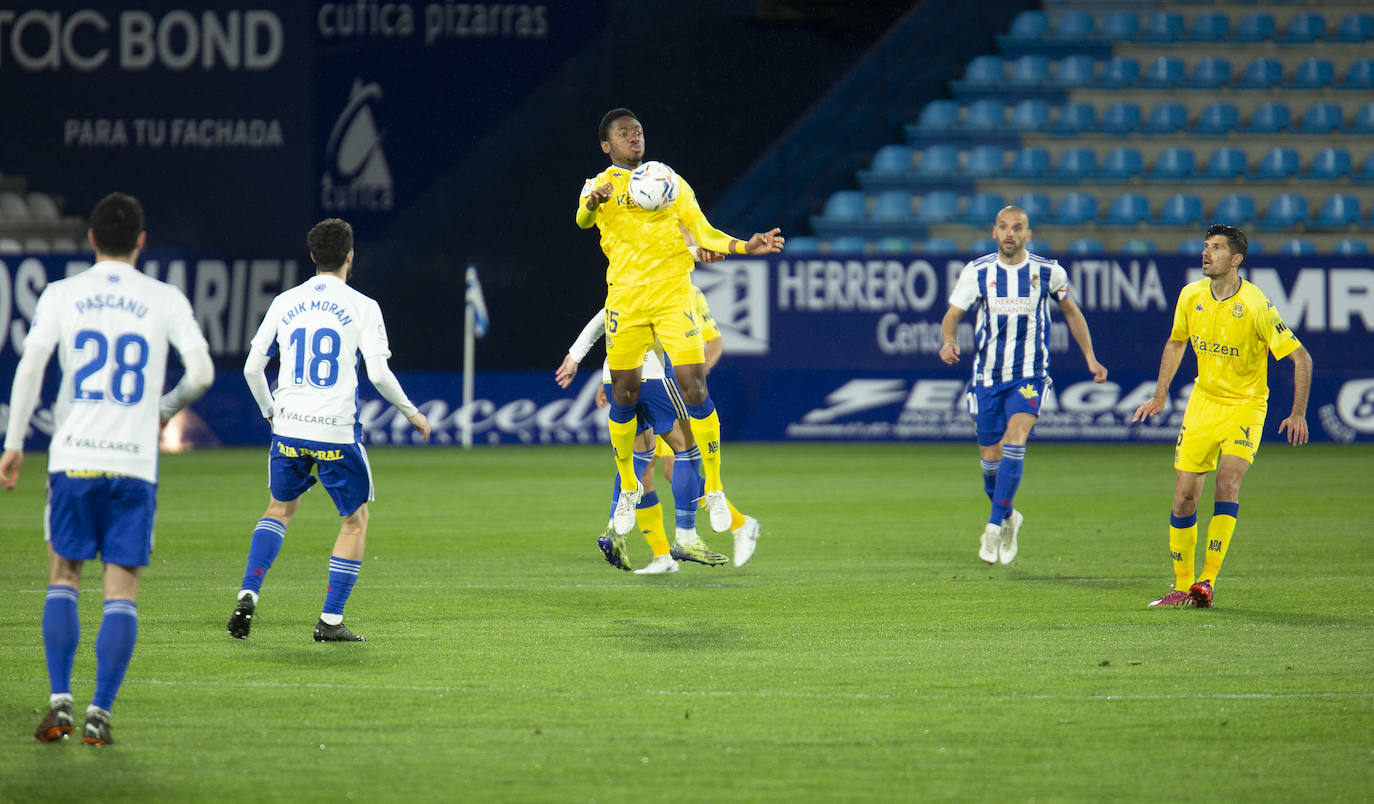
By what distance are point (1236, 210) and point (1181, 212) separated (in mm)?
890

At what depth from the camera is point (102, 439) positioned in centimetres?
504

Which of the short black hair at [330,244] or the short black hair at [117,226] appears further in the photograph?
the short black hair at [330,244]

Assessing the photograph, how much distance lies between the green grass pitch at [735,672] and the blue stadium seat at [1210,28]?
15581mm

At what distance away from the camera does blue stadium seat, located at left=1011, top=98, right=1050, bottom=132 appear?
25.0m

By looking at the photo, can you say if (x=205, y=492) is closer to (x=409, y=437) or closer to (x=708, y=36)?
(x=409, y=437)

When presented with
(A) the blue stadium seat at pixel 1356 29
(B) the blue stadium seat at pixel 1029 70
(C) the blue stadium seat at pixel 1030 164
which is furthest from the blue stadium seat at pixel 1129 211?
(A) the blue stadium seat at pixel 1356 29

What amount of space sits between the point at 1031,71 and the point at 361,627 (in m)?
20.9

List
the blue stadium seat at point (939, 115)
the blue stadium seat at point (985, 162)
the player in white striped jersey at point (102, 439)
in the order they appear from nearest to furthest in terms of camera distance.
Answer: the player in white striped jersey at point (102, 439), the blue stadium seat at point (985, 162), the blue stadium seat at point (939, 115)

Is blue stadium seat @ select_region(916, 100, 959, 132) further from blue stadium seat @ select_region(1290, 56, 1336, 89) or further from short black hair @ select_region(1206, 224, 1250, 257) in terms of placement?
short black hair @ select_region(1206, 224, 1250, 257)

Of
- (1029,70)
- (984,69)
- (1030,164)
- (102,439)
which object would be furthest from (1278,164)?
(102,439)

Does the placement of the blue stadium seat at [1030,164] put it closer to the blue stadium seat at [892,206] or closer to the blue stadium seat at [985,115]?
the blue stadium seat at [985,115]

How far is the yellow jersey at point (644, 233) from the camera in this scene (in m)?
8.55

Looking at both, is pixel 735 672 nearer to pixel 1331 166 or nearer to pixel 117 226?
pixel 117 226

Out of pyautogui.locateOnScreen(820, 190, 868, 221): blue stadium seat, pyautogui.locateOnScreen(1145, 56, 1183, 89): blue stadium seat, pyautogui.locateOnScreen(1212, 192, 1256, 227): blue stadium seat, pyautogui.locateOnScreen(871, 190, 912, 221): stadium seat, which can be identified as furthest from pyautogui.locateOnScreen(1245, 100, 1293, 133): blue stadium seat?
pyautogui.locateOnScreen(820, 190, 868, 221): blue stadium seat
